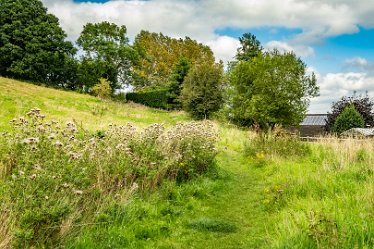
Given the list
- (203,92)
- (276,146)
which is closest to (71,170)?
(276,146)

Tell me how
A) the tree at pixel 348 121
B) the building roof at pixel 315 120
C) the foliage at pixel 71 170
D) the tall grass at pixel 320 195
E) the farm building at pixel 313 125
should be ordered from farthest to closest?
the building roof at pixel 315 120 < the farm building at pixel 313 125 < the tree at pixel 348 121 < the foliage at pixel 71 170 < the tall grass at pixel 320 195

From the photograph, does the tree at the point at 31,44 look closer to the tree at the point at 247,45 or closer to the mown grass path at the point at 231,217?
the tree at the point at 247,45

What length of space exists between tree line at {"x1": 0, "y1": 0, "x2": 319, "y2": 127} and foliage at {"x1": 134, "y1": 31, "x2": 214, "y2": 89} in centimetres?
57

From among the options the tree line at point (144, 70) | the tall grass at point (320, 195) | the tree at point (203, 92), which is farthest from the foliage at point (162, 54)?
the tall grass at point (320, 195)

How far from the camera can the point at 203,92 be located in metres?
39.7

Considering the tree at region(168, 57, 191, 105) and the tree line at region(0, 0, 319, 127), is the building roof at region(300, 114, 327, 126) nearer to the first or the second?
the tree line at region(0, 0, 319, 127)

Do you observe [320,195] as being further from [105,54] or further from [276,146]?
[105,54]

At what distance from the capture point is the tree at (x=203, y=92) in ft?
129

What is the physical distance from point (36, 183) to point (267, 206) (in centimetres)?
492

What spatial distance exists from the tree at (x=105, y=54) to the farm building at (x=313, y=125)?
25.1m

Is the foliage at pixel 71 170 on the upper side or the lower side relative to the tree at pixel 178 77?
lower

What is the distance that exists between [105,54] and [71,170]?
46810mm

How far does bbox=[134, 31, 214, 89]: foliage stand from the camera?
2507 inches

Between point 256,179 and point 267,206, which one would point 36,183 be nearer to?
point 267,206
